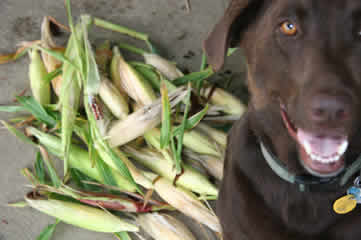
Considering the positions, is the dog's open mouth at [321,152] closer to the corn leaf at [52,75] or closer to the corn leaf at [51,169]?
the corn leaf at [51,169]

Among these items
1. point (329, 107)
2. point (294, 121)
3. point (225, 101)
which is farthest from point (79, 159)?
point (329, 107)

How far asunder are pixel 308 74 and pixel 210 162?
43.1 inches

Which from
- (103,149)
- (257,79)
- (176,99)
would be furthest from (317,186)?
(103,149)

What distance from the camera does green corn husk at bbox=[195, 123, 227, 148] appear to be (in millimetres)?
2213

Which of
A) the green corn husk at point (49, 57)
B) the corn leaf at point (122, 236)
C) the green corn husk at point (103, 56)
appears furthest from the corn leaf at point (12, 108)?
the corn leaf at point (122, 236)

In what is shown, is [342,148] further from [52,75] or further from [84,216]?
[52,75]

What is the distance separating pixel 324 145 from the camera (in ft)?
3.97

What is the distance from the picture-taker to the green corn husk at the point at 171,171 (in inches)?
81.3

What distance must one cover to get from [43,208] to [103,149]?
404 mm

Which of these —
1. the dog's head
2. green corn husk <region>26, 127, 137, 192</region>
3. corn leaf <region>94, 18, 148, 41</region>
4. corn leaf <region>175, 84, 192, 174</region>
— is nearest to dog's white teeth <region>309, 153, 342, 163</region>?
the dog's head

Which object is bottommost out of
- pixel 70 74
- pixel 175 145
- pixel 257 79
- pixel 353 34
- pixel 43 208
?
pixel 43 208

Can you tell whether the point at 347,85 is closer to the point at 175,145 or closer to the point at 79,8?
the point at 175,145

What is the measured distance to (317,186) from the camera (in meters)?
1.37

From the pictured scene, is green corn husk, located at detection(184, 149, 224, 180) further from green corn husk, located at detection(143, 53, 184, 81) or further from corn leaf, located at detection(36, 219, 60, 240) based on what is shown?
corn leaf, located at detection(36, 219, 60, 240)
